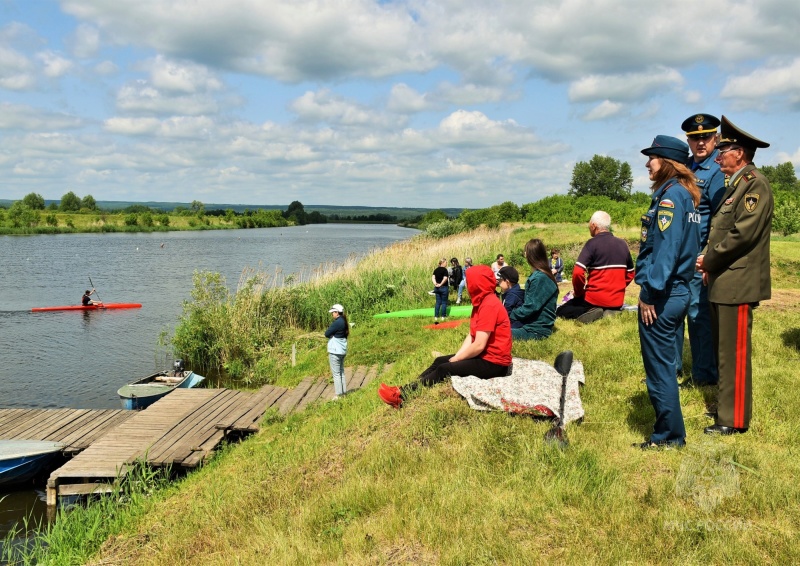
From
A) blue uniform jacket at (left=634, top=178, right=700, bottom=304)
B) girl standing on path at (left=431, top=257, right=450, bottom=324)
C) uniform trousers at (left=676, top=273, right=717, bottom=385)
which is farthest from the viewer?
girl standing on path at (left=431, top=257, right=450, bottom=324)

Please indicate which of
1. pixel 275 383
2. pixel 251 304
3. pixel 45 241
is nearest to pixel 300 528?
pixel 275 383

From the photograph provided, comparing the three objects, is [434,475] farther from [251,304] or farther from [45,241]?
[45,241]

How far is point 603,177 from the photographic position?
8075cm

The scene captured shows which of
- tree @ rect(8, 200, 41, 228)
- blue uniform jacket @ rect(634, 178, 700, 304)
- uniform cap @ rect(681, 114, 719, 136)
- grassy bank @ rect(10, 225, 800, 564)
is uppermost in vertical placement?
tree @ rect(8, 200, 41, 228)

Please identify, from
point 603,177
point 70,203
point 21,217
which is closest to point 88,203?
point 70,203

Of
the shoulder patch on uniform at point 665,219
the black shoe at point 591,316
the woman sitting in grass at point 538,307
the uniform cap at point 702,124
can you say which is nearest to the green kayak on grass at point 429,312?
the black shoe at point 591,316

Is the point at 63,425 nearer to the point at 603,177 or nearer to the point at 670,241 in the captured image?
the point at 670,241

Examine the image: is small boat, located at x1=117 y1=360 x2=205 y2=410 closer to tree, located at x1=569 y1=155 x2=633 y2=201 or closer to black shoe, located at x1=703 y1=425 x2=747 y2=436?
black shoe, located at x1=703 y1=425 x2=747 y2=436

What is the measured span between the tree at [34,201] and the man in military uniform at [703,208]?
137585mm

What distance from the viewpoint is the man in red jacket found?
8531 mm

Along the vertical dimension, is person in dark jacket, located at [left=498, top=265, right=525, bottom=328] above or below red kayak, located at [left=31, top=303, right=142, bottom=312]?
above

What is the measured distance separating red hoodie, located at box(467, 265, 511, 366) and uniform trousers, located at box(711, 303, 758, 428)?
186 cm

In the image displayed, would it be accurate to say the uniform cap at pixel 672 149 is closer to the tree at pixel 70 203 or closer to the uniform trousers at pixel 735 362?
the uniform trousers at pixel 735 362

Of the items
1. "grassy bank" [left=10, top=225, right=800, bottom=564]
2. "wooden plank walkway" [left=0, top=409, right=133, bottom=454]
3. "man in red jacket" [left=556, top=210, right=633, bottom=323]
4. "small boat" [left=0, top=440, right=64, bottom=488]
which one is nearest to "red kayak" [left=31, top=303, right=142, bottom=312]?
"wooden plank walkway" [left=0, top=409, right=133, bottom=454]
